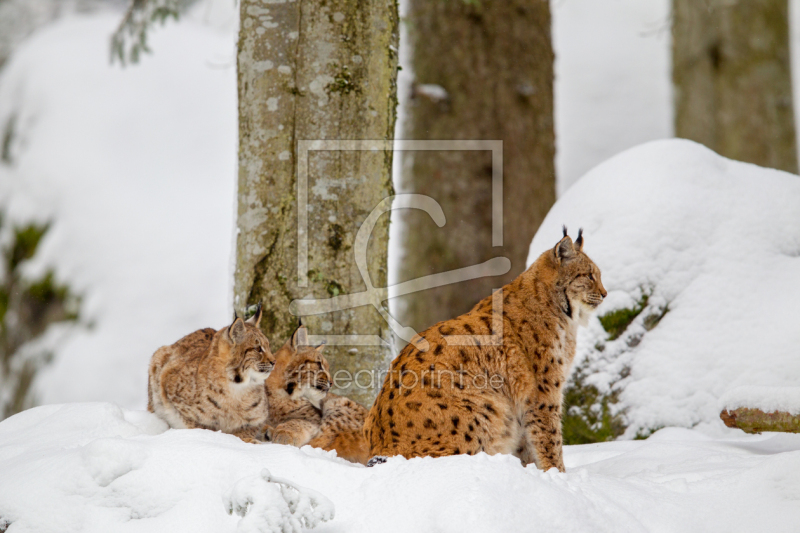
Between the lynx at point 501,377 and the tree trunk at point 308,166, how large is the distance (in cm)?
70

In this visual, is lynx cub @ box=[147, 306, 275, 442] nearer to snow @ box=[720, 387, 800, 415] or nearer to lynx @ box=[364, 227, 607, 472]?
lynx @ box=[364, 227, 607, 472]

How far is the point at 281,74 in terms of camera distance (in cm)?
444

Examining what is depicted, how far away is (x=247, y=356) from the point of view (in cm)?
404

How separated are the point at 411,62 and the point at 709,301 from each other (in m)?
4.61

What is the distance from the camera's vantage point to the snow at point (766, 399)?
3521 mm

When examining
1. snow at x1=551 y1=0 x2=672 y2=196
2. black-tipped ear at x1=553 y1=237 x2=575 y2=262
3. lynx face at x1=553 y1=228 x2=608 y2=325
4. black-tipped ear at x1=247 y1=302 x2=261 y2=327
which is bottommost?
black-tipped ear at x1=247 y1=302 x2=261 y2=327

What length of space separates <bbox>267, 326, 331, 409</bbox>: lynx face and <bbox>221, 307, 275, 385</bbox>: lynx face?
27cm

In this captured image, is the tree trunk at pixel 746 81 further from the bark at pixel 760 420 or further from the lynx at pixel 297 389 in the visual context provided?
the lynx at pixel 297 389

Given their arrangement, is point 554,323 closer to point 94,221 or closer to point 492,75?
point 492,75

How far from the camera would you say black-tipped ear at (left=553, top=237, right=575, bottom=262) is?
14.2 feet

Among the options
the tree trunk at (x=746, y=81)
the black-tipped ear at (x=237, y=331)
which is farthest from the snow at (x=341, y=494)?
the tree trunk at (x=746, y=81)

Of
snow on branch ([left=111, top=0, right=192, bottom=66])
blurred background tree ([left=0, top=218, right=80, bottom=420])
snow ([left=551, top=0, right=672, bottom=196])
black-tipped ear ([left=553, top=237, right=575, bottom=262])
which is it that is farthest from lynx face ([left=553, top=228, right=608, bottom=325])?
snow ([left=551, top=0, right=672, bottom=196])

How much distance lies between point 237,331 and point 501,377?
1466 mm

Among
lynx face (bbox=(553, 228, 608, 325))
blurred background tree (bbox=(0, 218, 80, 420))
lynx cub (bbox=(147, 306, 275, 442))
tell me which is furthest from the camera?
blurred background tree (bbox=(0, 218, 80, 420))
